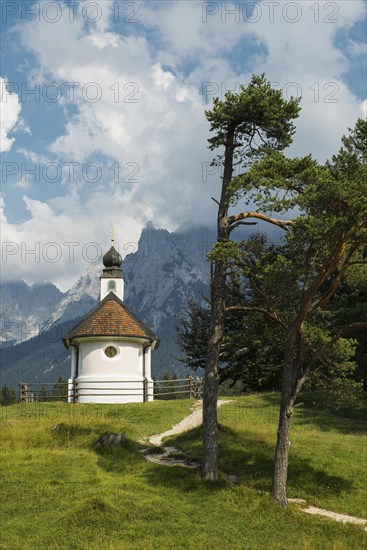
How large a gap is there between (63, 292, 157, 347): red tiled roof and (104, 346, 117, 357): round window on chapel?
3.20ft

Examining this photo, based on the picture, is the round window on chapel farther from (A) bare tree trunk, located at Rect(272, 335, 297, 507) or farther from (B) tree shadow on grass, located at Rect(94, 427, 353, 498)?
(A) bare tree trunk, located at Rect(272, 335, 297, 507)

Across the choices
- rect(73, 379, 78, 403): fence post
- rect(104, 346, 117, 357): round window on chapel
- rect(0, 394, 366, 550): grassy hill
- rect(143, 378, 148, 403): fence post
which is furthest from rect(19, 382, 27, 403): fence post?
rect(0, 394, 366, 550): grassy hill

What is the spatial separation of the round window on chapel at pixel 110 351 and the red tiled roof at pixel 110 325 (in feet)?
3.20

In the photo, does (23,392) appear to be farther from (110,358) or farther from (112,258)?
(112,258)

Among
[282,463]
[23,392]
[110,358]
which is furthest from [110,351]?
[282,463]

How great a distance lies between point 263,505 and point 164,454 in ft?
20.1

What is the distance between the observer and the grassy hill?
1195cm

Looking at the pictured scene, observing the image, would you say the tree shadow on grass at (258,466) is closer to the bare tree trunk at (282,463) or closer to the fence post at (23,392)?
the bare tree trunk at (282,463)

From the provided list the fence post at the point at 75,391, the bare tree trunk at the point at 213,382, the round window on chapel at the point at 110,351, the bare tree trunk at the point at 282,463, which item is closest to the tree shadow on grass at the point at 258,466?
the bare tree trunk at the point at 282,463

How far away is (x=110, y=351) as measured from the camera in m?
33.7

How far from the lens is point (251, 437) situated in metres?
20.6

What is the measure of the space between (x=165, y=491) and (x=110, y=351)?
62.9 feet

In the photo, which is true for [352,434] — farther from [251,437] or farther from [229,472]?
[229,472]

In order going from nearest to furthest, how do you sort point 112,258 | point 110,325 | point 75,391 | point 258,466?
1. point 258,466
2. point 75,391
3. point 110,325
4. point 112,258
